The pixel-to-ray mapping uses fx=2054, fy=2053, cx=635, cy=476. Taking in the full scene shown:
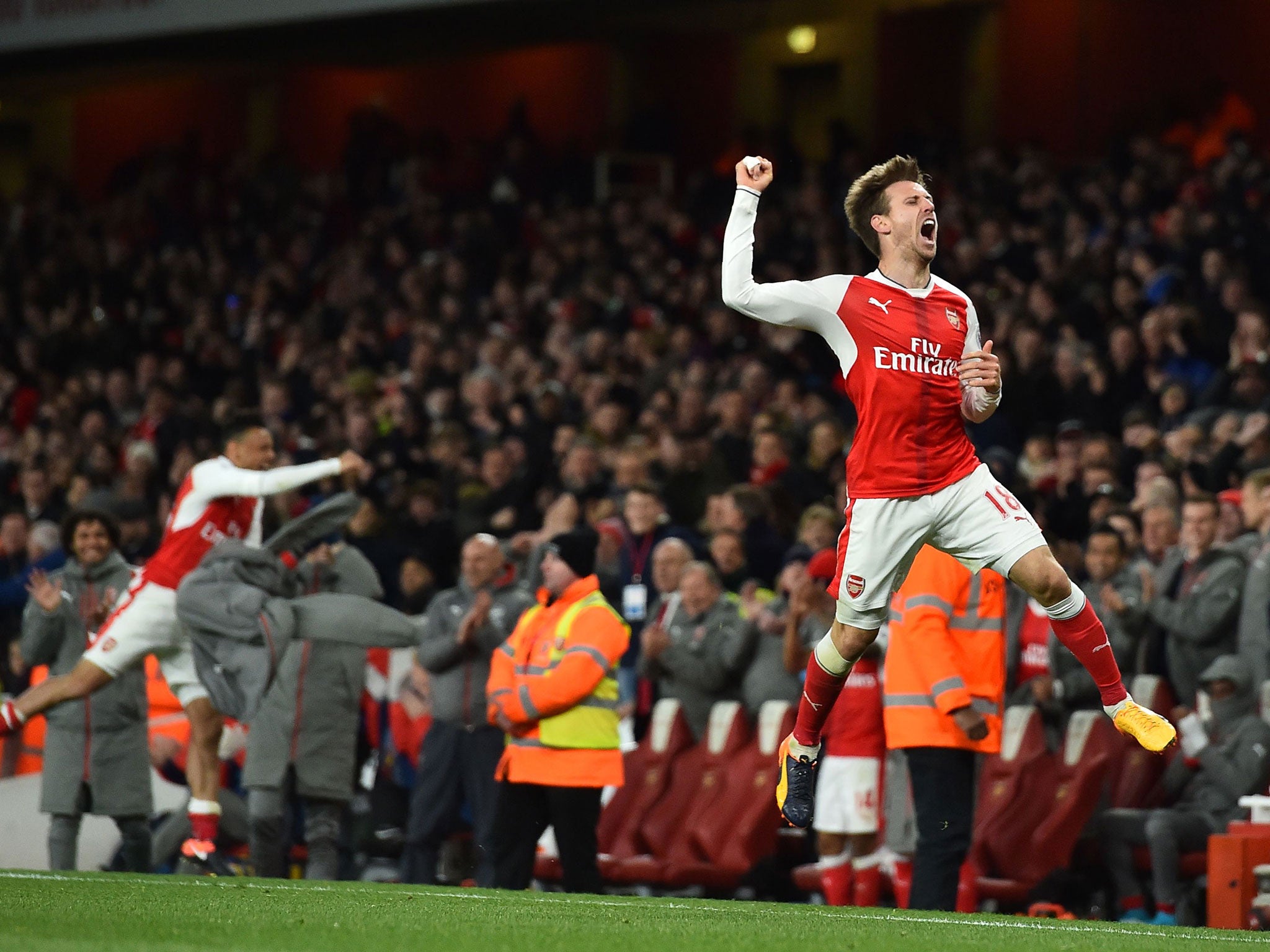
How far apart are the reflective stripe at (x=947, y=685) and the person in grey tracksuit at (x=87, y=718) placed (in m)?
4.66

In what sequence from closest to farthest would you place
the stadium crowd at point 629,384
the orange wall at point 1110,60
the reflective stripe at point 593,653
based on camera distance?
the reflective stripe at point 593,653
the stadium crowd at point 629,384
the orange wall at point 1110,60

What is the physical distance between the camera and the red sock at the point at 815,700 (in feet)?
24.3

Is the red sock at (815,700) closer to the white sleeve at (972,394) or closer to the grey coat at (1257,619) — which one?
the white sleeve at (972,394)

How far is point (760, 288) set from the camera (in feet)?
23.1

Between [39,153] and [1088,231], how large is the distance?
19191mm

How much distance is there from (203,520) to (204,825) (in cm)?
150

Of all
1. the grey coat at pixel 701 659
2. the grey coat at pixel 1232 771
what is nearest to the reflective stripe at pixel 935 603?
the grey coat at pixel 1232 771

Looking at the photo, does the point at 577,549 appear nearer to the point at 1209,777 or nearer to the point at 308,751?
the point at 308,751

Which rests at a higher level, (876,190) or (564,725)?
(876,190)

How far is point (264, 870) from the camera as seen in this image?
33.6ft

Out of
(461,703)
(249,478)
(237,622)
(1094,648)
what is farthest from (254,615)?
(1094,648)

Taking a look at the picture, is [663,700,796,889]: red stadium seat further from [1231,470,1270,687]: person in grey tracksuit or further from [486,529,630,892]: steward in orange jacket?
[1231,470,1270,687]: person in grey tracksuit

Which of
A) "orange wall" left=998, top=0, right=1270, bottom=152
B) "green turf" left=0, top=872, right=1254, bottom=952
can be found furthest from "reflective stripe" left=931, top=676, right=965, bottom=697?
"orange wall" left=998, top=0, right=1270, bottom=152

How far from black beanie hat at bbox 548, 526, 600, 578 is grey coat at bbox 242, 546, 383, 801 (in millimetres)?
1430
